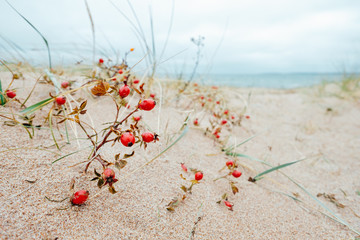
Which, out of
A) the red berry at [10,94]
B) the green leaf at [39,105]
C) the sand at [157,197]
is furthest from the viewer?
the red berry at [10,94]

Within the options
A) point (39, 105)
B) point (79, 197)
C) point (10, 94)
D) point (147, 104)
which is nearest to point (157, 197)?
point (79, 197)

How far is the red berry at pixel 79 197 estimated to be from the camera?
2.69ft

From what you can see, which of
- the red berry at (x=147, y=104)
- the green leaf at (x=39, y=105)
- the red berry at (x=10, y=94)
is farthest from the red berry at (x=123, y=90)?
the red berry at (x=10, y=94)

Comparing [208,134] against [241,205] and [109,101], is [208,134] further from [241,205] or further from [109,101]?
[109,101]

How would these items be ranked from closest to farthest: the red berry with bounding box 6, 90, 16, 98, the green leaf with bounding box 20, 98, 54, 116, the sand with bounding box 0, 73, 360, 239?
the sand with bounding box 0, 73, 360, 239
the green leaf with bounding box 20, 98, 54, 116
the red berry with bounding box 6, 90, 16, 98

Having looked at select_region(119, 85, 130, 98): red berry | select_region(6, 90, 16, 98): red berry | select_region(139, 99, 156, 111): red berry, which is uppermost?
select_region(119, 85, 130, 98): red berry

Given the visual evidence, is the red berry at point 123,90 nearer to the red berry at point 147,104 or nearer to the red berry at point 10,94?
the red berry at point 147,104

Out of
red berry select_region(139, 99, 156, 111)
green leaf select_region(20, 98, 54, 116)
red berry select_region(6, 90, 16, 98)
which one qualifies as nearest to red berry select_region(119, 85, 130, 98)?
red berry select_region(139, 99, 156, 111)

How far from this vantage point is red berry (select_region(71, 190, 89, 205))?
821 mm

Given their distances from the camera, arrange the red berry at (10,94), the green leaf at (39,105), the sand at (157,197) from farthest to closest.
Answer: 1. the red berry at (10,94)
2. the green leaf at (39,105)
3. the sand at (157,197)

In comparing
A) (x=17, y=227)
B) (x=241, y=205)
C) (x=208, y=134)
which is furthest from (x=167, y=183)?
(x=208, y=134)

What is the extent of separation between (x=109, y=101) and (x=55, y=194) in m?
1.33

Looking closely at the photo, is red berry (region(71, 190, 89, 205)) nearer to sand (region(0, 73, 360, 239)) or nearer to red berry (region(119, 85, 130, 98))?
sand (region(0, 73, 360, 239))

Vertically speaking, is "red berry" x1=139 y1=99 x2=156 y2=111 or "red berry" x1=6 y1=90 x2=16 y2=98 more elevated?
"red berry" x1=139 y1=99 x2=156 y2=111
